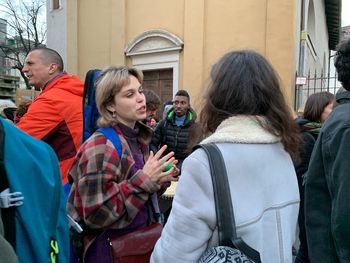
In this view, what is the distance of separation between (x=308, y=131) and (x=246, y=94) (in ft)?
7.13

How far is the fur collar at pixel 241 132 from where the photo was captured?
4.78ft

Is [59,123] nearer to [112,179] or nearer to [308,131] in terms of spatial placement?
[112,179]

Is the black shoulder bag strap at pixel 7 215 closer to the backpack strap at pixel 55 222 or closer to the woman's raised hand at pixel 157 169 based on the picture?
the backpack strap at pixel 55 222

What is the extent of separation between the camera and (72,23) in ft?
40.3

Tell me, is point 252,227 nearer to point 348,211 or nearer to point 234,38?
point 348,211

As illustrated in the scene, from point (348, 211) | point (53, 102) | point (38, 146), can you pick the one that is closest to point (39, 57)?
point (53, 102)

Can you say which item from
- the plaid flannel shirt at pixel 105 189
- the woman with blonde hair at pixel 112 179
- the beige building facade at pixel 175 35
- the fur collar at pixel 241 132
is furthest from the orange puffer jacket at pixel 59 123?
the beige building facade at pixel 175 35

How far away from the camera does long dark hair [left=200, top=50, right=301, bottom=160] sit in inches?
59.7

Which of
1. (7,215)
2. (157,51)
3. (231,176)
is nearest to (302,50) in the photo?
(157,51)

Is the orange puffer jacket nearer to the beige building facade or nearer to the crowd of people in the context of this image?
the crowd of people

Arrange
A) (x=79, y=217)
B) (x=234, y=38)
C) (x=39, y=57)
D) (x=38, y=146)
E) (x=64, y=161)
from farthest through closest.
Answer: (x=234, y=38), (x=39, y=57), (x=64, y=161), (x=79, y=217), (x=38, y=146)

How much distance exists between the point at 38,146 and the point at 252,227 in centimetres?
81

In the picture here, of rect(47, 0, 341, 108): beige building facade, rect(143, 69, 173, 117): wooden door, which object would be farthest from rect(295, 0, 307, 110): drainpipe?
rect(143, 69, 173, 117): wooden door

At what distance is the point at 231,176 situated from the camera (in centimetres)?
141
